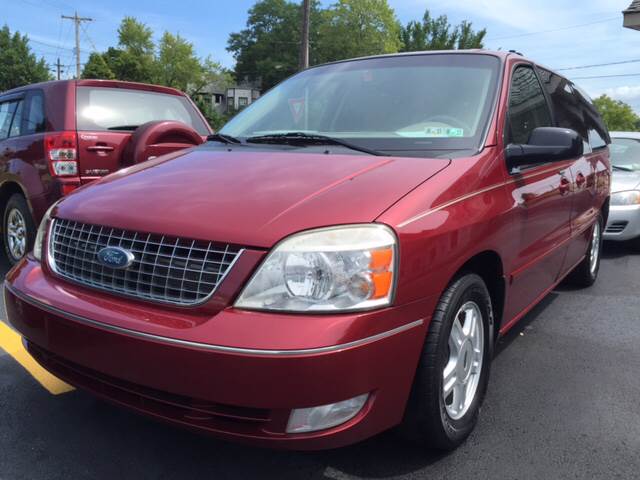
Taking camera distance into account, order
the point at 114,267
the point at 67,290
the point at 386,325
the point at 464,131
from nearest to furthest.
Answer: the point at 386,325
the point at 114,267
the point at 67,290
the point at 464,131

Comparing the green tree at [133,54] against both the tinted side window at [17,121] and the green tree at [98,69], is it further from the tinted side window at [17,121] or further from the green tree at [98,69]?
the tinted side window at [17,121]

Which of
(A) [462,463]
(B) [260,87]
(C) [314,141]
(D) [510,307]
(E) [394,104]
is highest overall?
(B) [260,87]

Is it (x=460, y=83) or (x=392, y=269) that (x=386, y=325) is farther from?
(x=460, y=83)

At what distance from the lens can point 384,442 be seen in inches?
96.6

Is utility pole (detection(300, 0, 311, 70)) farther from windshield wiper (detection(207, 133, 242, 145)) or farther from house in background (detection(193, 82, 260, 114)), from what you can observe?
house in background (detection(193, 82, 260, 114))

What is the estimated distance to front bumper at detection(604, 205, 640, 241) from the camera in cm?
649

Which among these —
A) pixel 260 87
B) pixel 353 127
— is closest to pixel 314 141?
pixel 353 127

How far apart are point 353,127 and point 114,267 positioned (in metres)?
1.47

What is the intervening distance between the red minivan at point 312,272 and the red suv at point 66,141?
2.26 m

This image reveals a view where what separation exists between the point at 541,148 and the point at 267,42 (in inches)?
3286

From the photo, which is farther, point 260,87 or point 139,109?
point 260,87

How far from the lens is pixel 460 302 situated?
2260 millimetres

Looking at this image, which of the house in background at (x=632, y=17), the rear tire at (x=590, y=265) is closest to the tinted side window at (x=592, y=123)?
the rear tire at (x=590, y=265)

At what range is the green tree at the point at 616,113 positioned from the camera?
239ft
